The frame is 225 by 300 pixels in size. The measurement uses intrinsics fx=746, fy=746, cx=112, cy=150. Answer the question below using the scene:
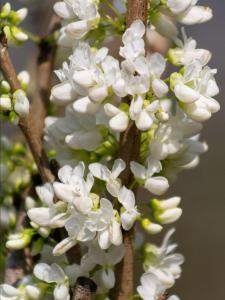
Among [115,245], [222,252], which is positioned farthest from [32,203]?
[222,252]

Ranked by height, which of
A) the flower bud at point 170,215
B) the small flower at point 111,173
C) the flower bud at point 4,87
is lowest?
the flower bud at point 170,215

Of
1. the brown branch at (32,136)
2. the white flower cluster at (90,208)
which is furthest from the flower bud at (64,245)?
the brown branch at (32,136)

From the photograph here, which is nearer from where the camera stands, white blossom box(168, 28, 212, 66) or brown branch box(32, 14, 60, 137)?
white blossom box(168, 28, 212, 66)

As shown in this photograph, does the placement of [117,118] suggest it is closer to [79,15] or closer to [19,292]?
[79,15]

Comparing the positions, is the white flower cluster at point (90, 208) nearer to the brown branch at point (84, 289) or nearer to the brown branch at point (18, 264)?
the brown branch at point (84, 289)

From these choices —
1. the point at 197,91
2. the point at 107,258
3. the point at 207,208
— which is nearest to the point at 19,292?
the point at 107,258

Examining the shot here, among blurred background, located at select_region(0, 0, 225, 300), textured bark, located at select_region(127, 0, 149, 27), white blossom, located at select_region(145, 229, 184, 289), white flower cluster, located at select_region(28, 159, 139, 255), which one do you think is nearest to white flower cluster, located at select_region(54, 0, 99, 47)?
textured bark, located at select_region(127, 0, 149, 27)

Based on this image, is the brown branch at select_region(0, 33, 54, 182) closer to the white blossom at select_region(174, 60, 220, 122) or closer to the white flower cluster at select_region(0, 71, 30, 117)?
the white flower cluster at select_region(0, 71, 30, 117)
